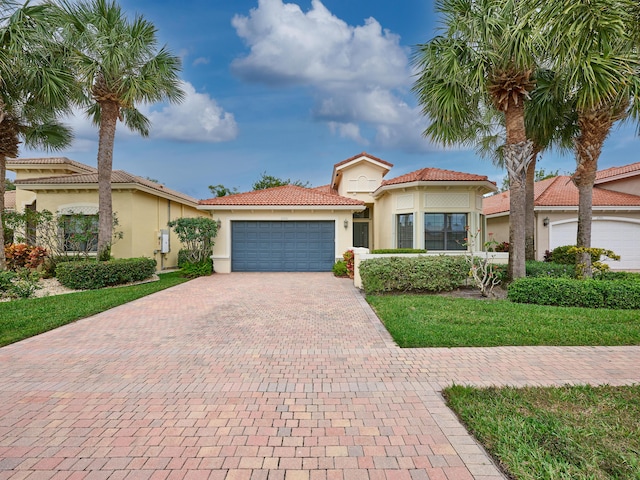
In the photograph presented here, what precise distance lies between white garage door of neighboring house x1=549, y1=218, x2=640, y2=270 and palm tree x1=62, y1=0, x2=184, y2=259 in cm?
1902

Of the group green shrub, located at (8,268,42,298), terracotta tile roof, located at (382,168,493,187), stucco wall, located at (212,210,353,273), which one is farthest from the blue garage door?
green shrub, located at (8,268,42,298)

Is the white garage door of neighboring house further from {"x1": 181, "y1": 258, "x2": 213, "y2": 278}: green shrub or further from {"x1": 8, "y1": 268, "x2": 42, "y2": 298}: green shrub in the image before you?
{"x1": 8, "y1": 268, "x2": 42, "y2": 298}: green shrub

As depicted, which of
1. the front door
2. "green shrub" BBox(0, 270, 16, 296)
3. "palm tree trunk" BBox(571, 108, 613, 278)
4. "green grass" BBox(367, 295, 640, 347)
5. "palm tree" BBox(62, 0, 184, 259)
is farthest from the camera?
the front door

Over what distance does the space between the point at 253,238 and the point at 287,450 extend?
13.3 meters

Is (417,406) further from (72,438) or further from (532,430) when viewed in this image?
(72,438)

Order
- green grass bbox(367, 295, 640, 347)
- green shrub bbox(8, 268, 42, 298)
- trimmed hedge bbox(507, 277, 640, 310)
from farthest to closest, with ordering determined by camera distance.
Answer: green shrub bbox(8, 268, 42, 298) < trimmed hedge bbox(507, 277, 640, 310) < green grass bbox(367, 295, 640, 347)

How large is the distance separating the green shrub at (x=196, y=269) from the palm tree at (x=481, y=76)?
1082cm

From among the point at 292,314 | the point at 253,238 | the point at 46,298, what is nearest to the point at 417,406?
the point at 292,314

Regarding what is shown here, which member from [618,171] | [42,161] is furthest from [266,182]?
[618,171]

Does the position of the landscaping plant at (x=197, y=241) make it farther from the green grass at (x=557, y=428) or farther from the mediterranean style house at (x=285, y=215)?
the green grass at (x=557, y=428)

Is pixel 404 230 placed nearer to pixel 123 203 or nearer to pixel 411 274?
pixel 411 274

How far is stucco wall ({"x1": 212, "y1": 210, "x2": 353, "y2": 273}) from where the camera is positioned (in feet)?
50.0

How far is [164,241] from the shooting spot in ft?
53.4

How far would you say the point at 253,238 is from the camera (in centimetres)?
1555
